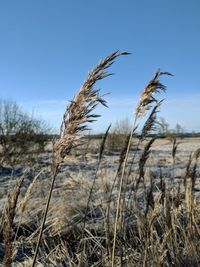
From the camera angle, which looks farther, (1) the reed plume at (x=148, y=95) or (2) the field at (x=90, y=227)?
(2) the field at (x=90, y=227)

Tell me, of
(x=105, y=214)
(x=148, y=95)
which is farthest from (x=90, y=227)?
(x=148, y=95)

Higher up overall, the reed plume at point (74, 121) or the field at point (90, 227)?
the reed plume at point (74, 121)

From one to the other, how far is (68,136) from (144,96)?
23.5 inches

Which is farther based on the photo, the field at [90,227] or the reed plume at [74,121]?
the field at [90,227]

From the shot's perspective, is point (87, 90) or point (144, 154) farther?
point (144, 154)

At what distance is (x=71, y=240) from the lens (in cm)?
468

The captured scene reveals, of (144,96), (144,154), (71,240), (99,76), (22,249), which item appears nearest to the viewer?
(99,76)

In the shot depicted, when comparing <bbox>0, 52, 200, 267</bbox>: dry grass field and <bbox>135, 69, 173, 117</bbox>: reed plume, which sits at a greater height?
<bbox>135, 69, 173, 117</bbox>: reed plume

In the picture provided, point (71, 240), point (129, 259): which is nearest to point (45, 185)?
point (71, 240)

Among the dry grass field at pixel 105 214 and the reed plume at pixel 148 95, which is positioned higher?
the reed plume at pixel 148 95

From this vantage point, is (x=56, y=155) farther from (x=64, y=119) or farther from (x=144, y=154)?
(x=144, y=154)

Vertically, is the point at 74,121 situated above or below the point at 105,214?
above

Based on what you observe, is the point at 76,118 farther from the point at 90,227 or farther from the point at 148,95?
the point at 90,227

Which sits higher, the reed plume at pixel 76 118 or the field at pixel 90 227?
the reed plume at pixel 76 118
